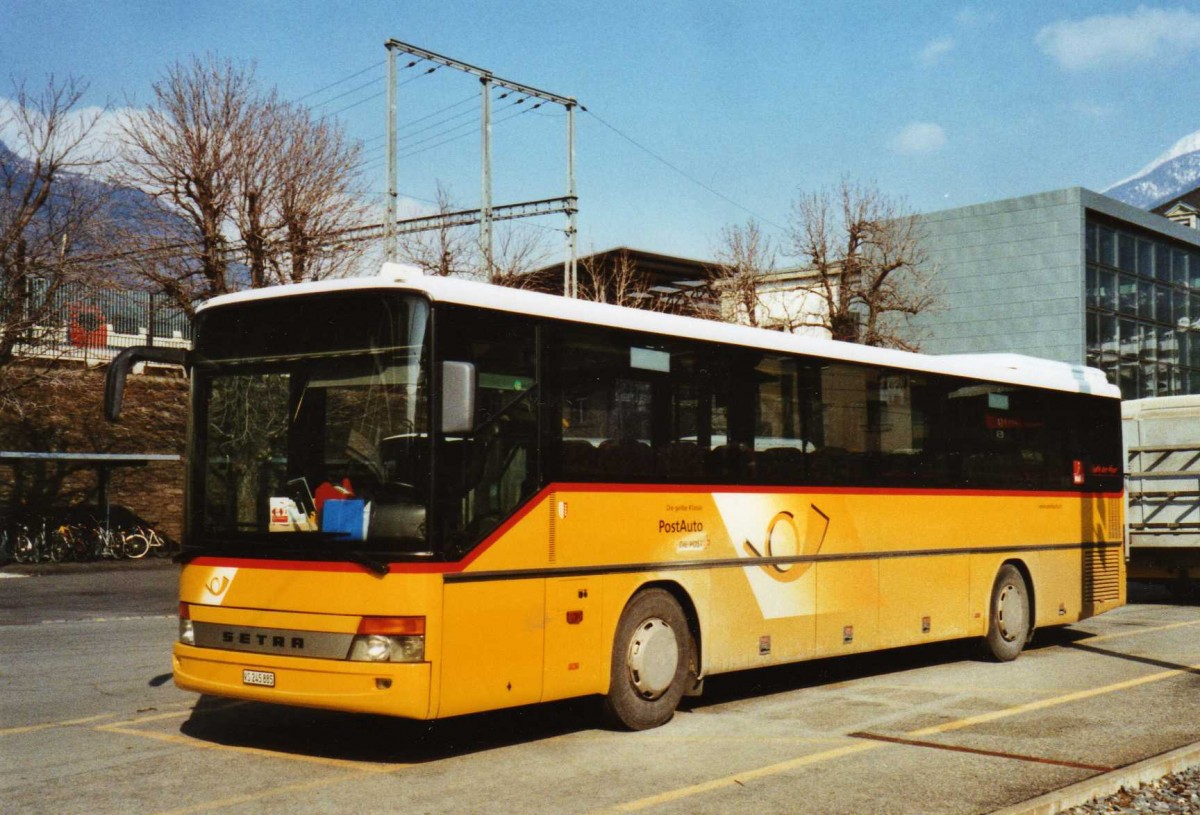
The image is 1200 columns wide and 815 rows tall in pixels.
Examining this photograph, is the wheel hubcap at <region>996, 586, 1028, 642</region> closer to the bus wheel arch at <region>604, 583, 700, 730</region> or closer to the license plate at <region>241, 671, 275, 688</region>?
the bus wheel arch at <region>604, 583, 700, 730</region>

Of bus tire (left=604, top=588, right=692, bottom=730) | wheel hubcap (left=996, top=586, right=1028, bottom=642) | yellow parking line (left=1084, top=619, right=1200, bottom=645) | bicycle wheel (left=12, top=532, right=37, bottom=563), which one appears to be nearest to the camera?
bus tire (left=604, top=588, right=692, bottom=730)

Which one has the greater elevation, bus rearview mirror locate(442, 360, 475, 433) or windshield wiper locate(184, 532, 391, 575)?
bus rearview mirror locate(442, 360, 475, 433)

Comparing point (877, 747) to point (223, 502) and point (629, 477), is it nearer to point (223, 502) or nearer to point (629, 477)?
point (629, 477)

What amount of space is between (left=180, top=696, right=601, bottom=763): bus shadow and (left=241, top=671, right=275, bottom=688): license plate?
23.8 inches

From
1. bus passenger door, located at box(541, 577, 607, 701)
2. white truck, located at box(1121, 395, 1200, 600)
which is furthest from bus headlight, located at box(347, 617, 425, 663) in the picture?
white truck, located at box(1121, 395, 1200, 600)

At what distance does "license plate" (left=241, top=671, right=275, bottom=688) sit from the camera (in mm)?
8300

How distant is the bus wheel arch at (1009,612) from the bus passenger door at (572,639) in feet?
20.6

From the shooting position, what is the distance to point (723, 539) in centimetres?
1037

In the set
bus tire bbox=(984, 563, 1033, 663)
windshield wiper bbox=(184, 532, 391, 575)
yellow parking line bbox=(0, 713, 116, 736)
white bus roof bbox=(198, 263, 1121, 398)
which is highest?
white bus roof bbox=(198, 263, 1121, 398)

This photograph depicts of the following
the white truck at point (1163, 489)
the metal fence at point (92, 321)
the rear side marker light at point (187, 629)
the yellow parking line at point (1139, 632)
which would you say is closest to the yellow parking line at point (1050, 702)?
the yellow parking line at point (1139, 632)

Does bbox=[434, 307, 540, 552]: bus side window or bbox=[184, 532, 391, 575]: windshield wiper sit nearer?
bbox=[184, 532, 391, 575]: windshield wiper

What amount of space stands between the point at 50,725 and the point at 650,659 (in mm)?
4348

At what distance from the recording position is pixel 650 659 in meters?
9.64

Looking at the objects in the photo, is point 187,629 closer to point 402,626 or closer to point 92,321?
point 402,626
